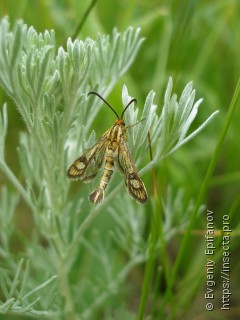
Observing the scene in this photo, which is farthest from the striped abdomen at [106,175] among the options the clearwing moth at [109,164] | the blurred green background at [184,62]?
the blurred green background at [184,62]

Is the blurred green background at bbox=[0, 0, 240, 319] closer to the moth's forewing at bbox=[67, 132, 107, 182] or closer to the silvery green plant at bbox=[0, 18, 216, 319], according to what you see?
the silvery green plant at bbox=[0, 18, 216, 319]

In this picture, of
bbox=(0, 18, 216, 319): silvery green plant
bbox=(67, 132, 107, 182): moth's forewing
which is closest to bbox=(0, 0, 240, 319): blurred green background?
bbox=(0, 18, 216, 319): silvery green plant

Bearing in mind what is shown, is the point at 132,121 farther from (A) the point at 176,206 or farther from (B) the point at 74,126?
(A) the point at 176,206

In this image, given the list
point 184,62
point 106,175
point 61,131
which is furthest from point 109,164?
point 184,62

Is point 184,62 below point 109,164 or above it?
above

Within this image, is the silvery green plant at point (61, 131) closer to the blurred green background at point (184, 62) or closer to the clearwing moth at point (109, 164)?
the clearwing moth at point (109, 164)

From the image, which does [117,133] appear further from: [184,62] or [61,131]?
[184,62]
